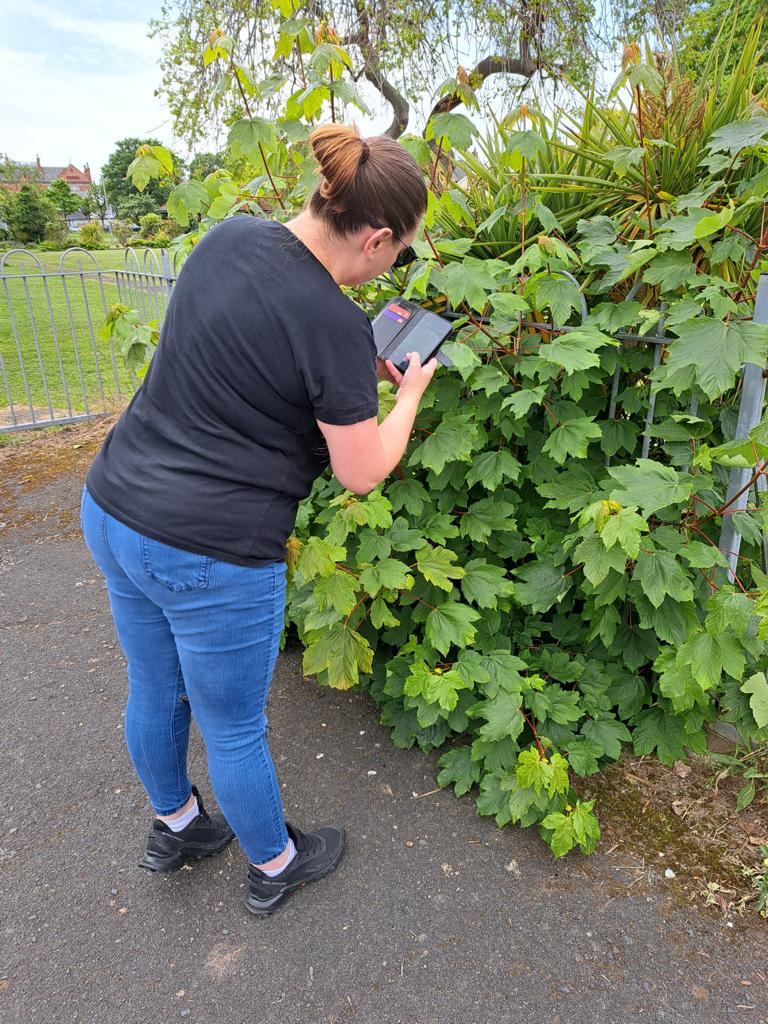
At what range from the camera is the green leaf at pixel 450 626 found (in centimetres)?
218

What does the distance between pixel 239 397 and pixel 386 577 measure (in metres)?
0.89

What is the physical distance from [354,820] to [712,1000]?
1.07m

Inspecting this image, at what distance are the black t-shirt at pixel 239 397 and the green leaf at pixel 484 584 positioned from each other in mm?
883

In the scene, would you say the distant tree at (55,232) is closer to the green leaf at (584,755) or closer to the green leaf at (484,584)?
the green leaf at (484,584)

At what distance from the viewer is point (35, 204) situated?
3819 cm

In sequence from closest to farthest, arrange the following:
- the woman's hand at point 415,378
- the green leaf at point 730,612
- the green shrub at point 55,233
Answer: the woman's hand at point 415,378, the green leaf at point 730,612, the green shrub at point 55,233

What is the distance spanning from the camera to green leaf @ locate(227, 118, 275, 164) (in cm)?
212

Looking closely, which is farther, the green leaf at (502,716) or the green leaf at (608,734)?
the green leaf at (608,734)

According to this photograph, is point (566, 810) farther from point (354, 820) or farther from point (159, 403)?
point (159, 403)

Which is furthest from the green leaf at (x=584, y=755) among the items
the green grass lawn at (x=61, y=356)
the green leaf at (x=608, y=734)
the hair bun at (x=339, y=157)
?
the green grass lawn at (x=61, y=356)

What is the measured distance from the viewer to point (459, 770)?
7.58ft

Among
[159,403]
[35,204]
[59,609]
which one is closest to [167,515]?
[159,403]

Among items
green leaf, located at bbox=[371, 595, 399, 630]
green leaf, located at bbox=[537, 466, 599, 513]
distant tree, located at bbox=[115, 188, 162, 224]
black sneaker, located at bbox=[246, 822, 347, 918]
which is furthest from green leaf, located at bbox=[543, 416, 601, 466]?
distant tree, located at bbox=[115, 188, 162, 224]

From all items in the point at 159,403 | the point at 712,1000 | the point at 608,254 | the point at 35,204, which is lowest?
the point at 712,1000
